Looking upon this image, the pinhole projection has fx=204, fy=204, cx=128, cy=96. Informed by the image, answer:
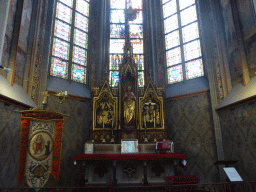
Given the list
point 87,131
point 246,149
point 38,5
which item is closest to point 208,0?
point 246,149

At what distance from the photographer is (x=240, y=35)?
Answer: 7.96 meters

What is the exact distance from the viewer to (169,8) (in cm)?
1226

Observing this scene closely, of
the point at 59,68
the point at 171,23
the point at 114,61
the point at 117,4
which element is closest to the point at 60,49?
the point at 59,68

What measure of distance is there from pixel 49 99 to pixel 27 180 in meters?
4.27

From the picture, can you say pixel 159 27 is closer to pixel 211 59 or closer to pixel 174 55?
pixel 174 55

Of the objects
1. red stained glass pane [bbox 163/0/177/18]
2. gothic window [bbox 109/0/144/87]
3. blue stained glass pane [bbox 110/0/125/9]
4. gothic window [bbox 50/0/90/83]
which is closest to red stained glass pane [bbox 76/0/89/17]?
gothic window [bbox 50/0/90/83]

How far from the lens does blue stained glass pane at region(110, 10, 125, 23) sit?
42.1 feet

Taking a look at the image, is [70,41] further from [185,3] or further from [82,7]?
[185,3]

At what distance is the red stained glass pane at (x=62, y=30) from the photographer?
34.3 feet

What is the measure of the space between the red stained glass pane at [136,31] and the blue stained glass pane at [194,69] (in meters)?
3.62

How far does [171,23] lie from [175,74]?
126 inches

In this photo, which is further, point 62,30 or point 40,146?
point 62,30

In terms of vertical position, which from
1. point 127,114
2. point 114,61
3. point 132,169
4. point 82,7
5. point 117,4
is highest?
point 117,4

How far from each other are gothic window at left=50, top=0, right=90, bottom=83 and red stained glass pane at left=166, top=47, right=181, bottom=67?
469 cm
